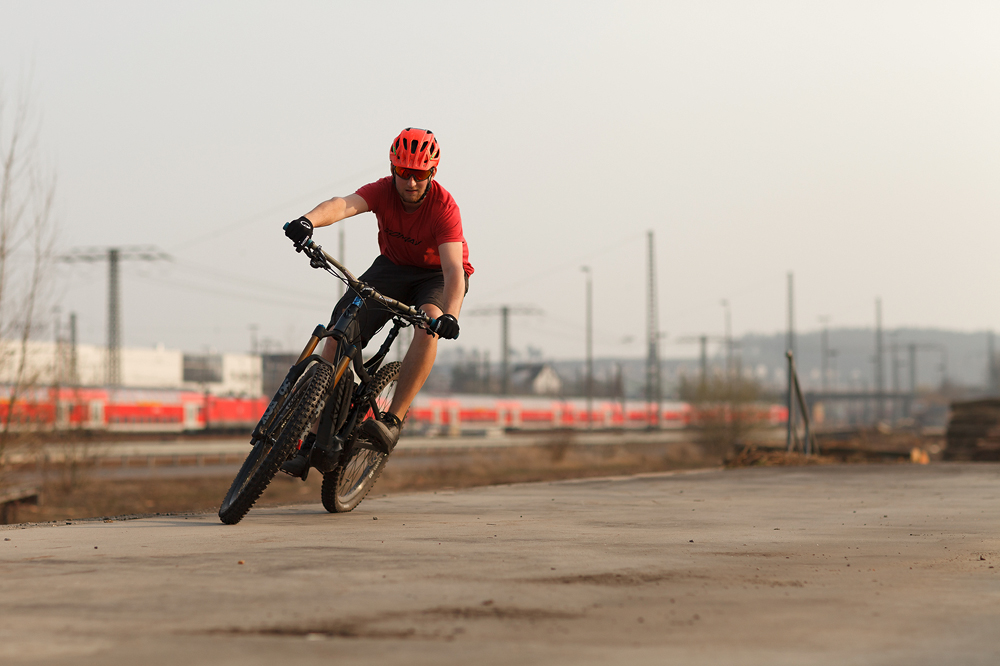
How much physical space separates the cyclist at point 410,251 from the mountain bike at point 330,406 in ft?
0.32

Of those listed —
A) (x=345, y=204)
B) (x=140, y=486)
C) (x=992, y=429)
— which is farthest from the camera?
(x=140, y=486)

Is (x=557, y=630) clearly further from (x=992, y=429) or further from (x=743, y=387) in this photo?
(x=743, y=387)

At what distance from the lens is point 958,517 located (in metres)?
6.34

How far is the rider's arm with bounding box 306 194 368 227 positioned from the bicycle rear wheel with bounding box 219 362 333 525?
3.21 feet

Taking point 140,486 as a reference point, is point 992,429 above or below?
above

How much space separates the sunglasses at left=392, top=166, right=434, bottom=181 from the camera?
20.0 ft

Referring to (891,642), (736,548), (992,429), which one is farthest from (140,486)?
(891,642)

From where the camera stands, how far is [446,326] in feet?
18.9

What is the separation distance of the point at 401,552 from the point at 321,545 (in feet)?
1.43

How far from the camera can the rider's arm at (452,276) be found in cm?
614

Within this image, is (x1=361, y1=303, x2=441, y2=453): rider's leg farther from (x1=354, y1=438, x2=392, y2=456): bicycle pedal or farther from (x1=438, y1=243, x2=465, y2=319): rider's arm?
(x1=438, y1=243, x2=465, y2=319): rider's arm

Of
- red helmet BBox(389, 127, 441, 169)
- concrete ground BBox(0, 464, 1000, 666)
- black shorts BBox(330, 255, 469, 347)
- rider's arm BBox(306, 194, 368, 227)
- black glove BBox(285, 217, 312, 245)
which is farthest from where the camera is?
black shorts BBox(330, 255, 469, 347)

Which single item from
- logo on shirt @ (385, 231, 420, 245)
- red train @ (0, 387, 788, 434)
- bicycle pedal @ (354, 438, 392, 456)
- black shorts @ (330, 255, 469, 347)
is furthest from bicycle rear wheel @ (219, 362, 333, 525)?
red train @ (0, 387, 788, 434)

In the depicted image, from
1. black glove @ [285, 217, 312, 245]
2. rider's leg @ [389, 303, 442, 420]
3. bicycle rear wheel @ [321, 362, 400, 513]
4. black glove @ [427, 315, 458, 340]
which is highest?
black glove @ [285, 217, 312, 245]
